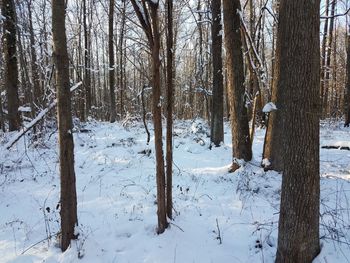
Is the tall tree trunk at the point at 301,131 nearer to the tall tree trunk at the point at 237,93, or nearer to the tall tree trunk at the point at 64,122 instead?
the tall tree trunk at the point at 64,122

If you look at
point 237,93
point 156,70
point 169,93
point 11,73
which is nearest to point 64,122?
point 156,70

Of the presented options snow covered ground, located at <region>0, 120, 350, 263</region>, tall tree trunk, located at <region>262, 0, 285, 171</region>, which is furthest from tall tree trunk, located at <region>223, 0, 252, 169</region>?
tall tree trunk, located at <region>262, 0, 285, 171</region>

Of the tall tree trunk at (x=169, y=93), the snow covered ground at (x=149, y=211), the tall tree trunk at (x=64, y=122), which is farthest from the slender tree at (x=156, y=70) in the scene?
the tall tree trunk at (x=64, y=122)

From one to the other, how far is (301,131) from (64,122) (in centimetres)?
260

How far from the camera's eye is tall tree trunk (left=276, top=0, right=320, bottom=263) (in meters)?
3.09

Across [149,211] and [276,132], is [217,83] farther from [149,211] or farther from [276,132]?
[149,211]

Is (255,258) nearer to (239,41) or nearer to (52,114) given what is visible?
(239,41)

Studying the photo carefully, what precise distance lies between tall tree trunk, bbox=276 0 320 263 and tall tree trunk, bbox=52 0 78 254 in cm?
244

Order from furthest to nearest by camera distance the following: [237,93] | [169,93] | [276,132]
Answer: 1. [237,93]
2. [276,132]
3. [169,93]

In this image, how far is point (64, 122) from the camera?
3.77 m

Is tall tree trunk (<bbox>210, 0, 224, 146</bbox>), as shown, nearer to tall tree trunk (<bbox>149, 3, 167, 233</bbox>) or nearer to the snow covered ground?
the snow covered ground

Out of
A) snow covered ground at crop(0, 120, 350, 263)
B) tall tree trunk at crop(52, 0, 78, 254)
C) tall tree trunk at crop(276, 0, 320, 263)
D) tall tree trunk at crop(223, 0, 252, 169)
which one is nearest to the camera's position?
tall tree trunk at crop(276, 0, 320, 263)

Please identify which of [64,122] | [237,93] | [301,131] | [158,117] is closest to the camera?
[301,131]

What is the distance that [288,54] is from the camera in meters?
3.19
